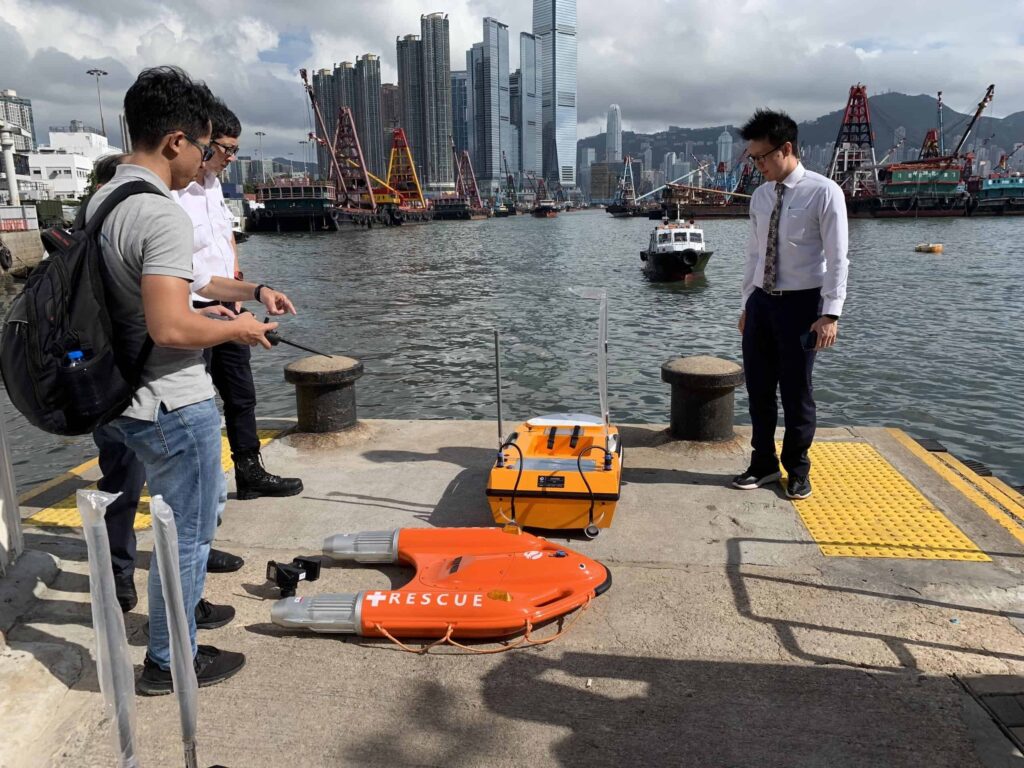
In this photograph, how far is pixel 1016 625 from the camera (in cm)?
299

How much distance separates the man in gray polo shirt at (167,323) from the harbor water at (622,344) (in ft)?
20.1

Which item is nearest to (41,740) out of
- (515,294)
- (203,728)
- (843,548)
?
(203,728)

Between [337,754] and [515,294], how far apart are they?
23041mm

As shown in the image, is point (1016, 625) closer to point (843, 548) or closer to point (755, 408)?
point (843, 548)

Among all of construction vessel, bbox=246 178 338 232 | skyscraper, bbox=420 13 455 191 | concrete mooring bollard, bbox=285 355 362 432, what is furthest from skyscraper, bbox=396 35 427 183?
concrete mooring bollard, bbox=285 355 362 432

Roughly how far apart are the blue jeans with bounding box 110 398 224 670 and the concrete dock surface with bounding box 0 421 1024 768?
367 mm

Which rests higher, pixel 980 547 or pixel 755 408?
pixel 755 408

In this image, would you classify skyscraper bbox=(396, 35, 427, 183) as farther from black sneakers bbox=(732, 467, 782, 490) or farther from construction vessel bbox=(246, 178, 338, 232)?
black sneakers bbox=(732, 467, 782, 490)

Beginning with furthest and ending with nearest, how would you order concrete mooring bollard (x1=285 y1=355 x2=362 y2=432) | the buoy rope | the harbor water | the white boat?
the white boat < the harbor water < concrete mooring bollard (x1=285 y1=355 x2=362 y2=432) < the buoy rope

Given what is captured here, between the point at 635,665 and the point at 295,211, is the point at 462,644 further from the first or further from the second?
the point at 295,211

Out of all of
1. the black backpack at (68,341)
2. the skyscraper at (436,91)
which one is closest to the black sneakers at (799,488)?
the black backpack at (68,341)

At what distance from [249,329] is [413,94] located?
20398 cm

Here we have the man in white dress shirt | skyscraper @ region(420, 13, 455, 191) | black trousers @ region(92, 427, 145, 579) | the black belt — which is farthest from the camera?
skyscraper @ region(420, 13, 455, 191)

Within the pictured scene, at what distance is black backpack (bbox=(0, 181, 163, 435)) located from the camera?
2.13 m
